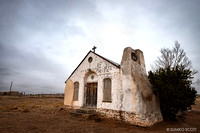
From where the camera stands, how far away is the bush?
26.1ft

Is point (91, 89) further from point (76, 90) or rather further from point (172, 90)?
point (172, 90)

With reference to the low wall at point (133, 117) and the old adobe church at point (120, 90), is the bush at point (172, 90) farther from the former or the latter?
the low wall at point (133, 117)

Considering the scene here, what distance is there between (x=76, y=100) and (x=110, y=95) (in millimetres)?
4678

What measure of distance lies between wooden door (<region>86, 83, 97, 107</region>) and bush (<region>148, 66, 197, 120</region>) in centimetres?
526

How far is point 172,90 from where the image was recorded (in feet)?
25.7

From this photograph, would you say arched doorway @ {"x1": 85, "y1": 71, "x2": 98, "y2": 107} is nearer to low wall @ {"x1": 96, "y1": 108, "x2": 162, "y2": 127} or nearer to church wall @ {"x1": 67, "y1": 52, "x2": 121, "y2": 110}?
church wall @ {"x1": 67, "y1": 52, "x2": 121, "y2": 110}

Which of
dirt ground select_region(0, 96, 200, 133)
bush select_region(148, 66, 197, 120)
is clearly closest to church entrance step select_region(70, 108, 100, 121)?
dirt ground select_region(0, 96, 200, 133)

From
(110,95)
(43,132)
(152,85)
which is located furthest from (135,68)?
(43,132)

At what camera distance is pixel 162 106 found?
9.12 meters

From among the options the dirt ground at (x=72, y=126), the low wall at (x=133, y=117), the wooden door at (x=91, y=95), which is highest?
the wooden door at (x=91, y=95)

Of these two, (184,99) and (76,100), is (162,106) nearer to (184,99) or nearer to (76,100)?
(184,99)

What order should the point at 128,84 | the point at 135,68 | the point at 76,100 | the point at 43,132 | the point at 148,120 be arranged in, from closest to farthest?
the point at 43,132 < the point at 148,120 < the point at 128,84 < the point at 135,68 < the point at 76,100

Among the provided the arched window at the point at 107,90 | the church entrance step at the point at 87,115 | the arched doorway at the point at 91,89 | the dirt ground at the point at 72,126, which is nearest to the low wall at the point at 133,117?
the dirt ground at the point at 72,126

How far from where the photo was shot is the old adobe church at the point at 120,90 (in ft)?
24.4
